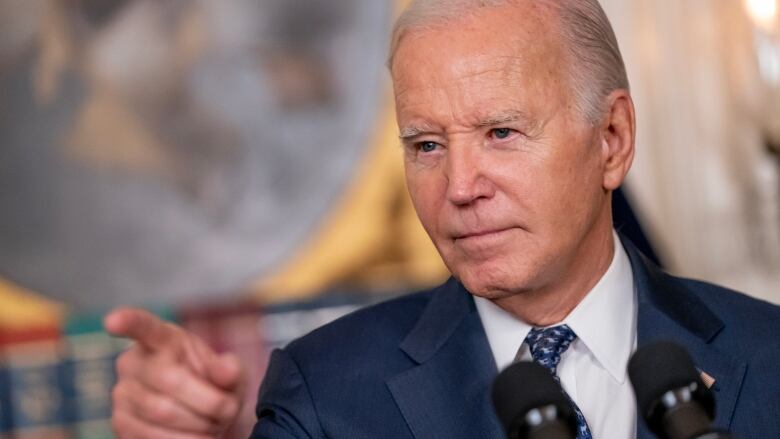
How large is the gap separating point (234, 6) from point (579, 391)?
4187 millimetres

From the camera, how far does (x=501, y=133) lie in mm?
2244

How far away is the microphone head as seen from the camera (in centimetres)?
164

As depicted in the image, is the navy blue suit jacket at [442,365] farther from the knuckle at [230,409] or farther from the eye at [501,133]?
the eye at [501,133]

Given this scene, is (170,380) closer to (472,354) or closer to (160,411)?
(160,411)

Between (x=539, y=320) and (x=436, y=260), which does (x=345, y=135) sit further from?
(x=539, y=320)

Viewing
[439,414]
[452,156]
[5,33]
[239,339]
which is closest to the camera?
[452,156]

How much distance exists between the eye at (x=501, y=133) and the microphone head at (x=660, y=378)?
2.01ft

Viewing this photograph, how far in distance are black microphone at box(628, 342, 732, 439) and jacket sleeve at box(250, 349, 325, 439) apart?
2.66ft

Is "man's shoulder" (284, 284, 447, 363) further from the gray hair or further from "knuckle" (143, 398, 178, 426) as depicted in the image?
the gray hair

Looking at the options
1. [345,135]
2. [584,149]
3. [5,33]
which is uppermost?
[584,149]

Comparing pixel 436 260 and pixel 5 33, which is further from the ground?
pixel 5 33

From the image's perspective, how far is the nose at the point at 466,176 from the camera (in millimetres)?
2188

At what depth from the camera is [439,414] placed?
2.37 meters

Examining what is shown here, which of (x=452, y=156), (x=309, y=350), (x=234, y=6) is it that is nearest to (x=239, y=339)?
(x=234, y=6)
